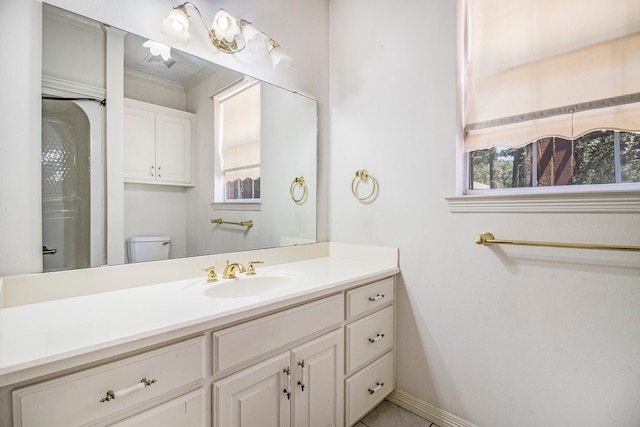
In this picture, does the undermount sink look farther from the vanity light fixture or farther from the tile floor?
the vanity light fixture

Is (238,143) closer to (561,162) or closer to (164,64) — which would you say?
(164,64)

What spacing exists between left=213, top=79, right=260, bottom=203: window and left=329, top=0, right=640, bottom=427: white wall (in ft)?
1.79

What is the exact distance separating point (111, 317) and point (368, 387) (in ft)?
3.81

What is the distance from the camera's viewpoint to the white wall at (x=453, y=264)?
1.08 meters

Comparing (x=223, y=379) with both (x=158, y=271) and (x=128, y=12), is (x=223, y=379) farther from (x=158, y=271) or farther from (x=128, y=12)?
(x=128, y=12)

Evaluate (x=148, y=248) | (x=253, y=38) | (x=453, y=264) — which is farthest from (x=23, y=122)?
(x=453, y=264)

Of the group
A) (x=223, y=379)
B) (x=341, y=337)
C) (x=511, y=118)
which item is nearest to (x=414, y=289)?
(x=341, y=337)

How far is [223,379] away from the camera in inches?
35.5

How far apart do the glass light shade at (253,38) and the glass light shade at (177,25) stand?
306 millimetres

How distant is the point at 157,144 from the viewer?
124 cm

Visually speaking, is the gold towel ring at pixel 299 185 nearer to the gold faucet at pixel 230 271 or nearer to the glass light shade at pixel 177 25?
the gold faucet at pixel 230 271

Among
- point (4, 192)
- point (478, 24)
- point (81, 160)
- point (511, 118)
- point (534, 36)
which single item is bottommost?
point (4, 192)

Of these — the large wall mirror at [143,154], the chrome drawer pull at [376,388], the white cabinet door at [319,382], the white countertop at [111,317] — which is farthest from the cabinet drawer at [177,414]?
the chrome drawer pull at [376,388]

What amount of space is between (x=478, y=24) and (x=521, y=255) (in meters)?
1.07
